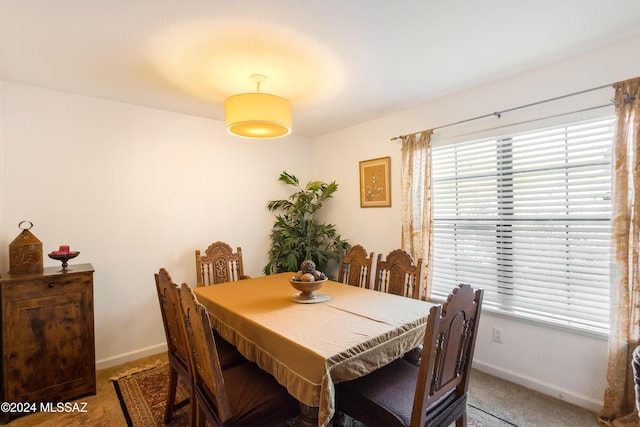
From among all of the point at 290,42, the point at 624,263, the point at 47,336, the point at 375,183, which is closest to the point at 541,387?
the point at 624,263

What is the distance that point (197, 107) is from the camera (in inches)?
123

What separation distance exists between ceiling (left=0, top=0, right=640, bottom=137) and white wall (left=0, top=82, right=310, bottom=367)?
1.02 ft

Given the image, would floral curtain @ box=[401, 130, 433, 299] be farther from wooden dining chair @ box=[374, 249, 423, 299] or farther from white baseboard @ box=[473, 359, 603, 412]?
white baseboard @ box=[473, 359, 603, 412]

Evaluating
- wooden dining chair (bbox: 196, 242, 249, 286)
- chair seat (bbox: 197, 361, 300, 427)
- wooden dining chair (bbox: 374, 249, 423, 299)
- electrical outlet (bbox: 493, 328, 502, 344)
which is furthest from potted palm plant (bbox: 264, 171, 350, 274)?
chair seat (bbox: 197, 361, 300, 427)

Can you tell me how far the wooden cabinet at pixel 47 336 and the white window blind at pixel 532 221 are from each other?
2999mm

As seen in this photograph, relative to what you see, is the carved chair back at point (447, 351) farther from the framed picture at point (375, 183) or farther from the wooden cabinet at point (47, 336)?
the wooden cabinet at point (47, 336)

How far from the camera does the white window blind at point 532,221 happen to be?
2.15 metres

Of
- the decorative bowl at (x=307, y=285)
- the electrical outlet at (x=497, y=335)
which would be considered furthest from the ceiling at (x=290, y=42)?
the electrical outlet at (x=497, y=335)

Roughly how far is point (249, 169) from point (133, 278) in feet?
5.58

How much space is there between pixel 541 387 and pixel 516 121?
202 centimetres

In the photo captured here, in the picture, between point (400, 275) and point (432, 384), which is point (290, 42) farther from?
point (432, 384)

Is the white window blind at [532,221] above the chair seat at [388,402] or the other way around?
above

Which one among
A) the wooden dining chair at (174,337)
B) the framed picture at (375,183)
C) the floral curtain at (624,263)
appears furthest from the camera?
the framed picture at (375,183)

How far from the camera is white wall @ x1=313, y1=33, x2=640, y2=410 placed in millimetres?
2115
